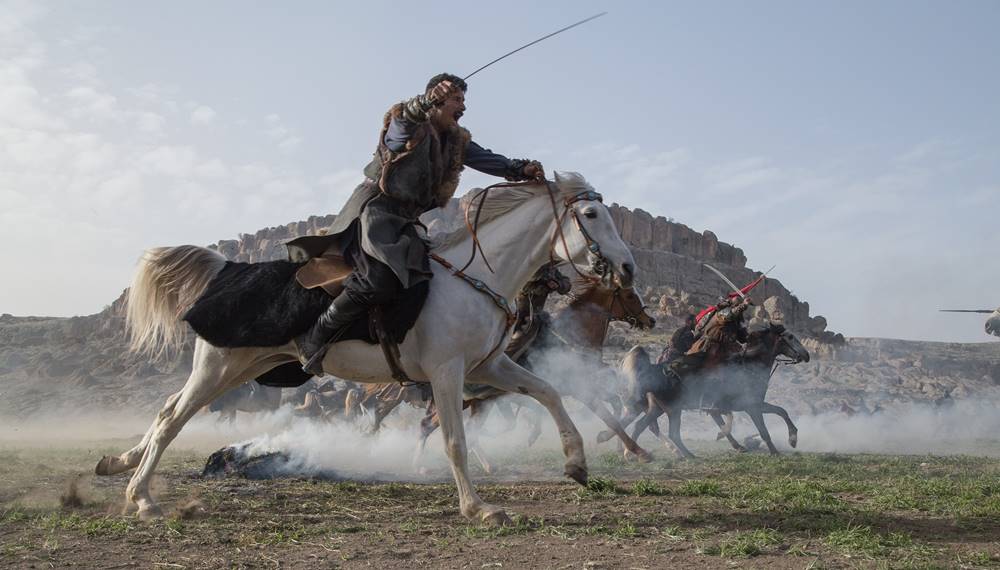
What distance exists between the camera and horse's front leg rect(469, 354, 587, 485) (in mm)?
6227

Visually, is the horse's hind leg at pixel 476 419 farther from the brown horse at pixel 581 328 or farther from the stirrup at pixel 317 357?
the stirrup at pixel 317 357

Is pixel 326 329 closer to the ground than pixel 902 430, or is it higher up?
higher up

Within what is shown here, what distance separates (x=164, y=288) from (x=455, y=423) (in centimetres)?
302

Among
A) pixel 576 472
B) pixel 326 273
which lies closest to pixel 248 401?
pixel 326 273

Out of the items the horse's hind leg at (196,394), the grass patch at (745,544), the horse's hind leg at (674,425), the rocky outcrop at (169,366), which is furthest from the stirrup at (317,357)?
the rocky outcrop at (169,366)

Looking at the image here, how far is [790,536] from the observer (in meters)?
5.21

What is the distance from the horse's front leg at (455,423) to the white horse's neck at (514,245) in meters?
0.76

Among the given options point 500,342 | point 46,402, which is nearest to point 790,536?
point 500,342

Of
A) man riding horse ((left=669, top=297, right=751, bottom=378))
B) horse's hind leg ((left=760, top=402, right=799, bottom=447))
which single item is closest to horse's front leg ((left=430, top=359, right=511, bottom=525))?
man riding horse ((left=669, top=297, right=751, bottom=378))

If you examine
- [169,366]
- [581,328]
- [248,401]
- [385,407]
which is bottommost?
[385,407]

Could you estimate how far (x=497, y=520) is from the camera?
5547mm

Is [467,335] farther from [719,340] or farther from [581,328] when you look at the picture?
[719,340]

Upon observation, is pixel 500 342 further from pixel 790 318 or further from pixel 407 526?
pixel 790 318

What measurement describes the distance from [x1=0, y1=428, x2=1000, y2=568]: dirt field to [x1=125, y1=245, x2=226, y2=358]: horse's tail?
1399 mm
